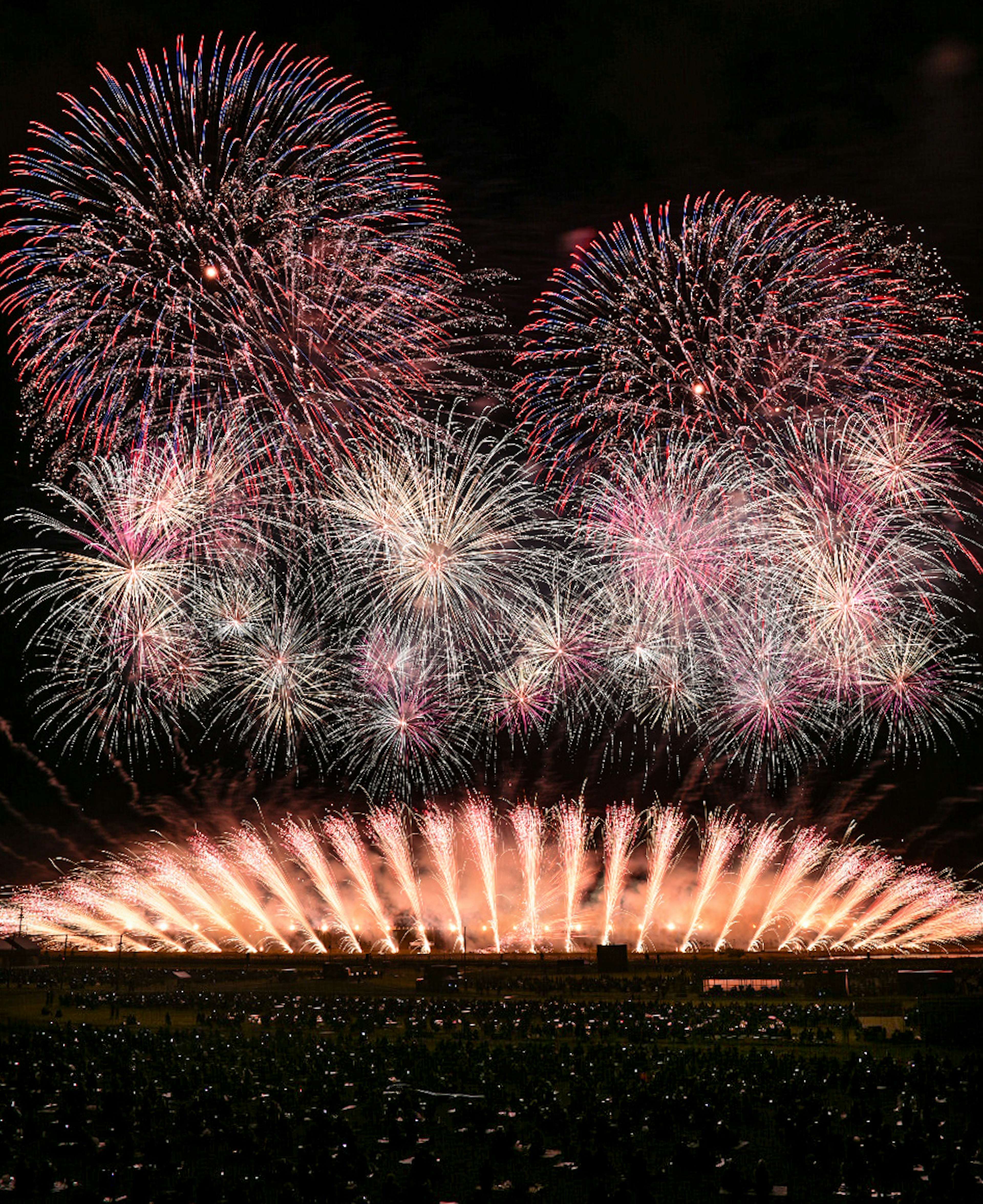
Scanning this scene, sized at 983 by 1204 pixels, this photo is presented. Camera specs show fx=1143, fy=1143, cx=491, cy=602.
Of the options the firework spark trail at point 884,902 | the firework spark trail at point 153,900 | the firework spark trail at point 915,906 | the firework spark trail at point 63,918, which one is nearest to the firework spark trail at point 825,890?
the firework spark trail at point 884,902

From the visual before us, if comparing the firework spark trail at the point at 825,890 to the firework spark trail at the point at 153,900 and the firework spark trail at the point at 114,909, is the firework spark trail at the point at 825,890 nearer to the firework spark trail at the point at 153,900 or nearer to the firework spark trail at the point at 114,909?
the firework spark trail at the point at 153,900

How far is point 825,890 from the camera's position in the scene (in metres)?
77.8

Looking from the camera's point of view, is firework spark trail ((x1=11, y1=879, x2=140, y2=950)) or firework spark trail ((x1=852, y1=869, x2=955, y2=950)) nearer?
firework spark trail ((x1=852, y1=869, x2=955, y2=950))

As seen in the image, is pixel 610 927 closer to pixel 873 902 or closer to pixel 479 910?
pixel 479 910

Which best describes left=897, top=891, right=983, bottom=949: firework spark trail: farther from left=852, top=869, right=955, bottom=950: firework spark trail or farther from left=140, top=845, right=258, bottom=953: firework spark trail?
left=140, top=845, right=258, bottom=953: firework spark trail

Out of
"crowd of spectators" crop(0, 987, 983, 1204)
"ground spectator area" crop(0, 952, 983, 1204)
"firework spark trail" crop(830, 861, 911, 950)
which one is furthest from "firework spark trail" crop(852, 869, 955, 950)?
"crowd of spectators" crop(0, 987, 983, 1204)

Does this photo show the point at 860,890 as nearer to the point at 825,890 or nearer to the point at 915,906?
the point at 825,890

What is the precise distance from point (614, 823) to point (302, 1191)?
52.8m

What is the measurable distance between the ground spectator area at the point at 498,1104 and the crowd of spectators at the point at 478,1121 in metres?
0.06

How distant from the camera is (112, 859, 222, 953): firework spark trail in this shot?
77.2m

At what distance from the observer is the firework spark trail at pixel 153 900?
253ft

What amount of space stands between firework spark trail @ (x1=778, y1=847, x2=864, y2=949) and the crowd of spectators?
133ft

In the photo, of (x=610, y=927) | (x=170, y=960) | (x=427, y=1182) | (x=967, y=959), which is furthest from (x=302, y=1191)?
(x=610, y=927)

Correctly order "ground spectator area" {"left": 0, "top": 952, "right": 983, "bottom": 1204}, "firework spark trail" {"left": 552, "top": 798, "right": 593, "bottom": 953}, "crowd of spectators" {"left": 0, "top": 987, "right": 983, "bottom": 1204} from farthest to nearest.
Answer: "firework spark trail" {"left": 552, "top": 798, "right": 593, "bottom": 953} → "ground spectator area" {"left": 0, "top": 952, "right": 983, "bottom": 1204} → "crowd of spectators" {"left": 0, "top": 987, "right": 983, "bottom": 1204}
